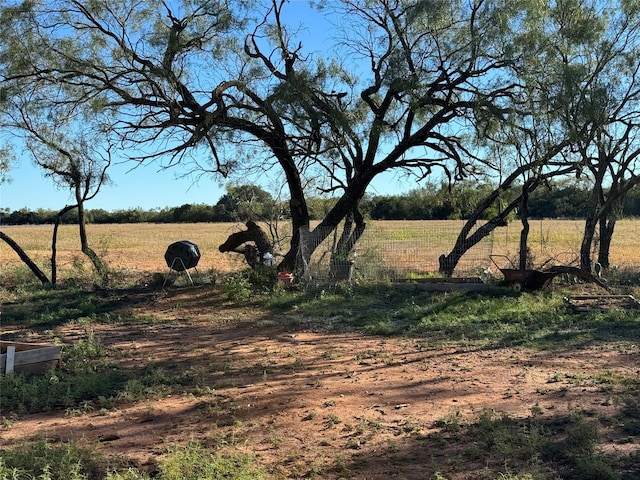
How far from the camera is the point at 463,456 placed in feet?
12.7

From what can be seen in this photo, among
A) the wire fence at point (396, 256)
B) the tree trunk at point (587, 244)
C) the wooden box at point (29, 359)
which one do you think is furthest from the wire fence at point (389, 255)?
the wooden box at point (29, 359)

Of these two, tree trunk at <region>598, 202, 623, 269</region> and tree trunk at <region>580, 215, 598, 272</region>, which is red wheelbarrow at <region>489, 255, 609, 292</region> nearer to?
tree trunk at <region>580, 215, 598, 272</region>

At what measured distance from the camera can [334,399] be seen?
5.31m

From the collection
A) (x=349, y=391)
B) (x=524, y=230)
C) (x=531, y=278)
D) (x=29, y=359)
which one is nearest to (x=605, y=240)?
(x=524, y=230)

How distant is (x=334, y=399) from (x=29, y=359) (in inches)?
142

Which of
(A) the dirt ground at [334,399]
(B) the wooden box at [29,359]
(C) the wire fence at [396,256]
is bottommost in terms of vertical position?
(A) the dirt ground at [334,399]

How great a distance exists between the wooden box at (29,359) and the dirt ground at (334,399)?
87 centimetres

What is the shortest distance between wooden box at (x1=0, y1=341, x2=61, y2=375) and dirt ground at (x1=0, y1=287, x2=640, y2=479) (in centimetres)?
87

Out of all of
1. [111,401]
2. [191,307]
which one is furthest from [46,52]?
[111,401]

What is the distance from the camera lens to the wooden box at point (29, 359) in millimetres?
6074

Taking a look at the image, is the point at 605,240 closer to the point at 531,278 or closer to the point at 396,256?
the point at 531,278

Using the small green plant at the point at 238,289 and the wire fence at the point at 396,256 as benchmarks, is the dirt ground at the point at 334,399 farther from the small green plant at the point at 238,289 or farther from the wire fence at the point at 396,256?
the wire fence at the point at 396,256

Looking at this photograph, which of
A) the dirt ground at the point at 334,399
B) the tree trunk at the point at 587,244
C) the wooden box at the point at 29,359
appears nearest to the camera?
the dirt ground at the point at 334,399

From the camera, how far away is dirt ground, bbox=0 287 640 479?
4.04 m
